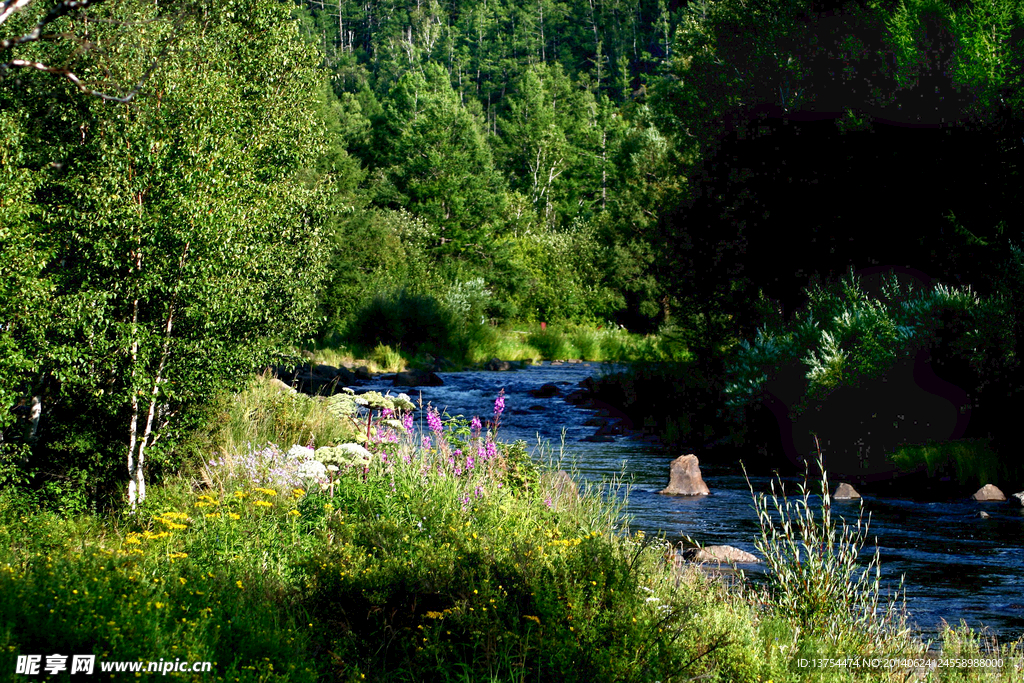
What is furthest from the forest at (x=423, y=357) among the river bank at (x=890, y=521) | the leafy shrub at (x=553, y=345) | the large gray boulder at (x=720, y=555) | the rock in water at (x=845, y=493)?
the leafy shrub at (x=553, y=345)

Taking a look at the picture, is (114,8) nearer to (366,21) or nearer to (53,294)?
(53,294)

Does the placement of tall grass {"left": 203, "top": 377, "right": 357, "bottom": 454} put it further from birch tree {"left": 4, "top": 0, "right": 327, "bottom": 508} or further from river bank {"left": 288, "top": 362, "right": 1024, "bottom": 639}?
river bank {"left": 288, "top": 362, "right": 1024, "bottom": 639}

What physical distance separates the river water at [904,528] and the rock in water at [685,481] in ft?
0.74

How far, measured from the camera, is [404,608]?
5.66 m

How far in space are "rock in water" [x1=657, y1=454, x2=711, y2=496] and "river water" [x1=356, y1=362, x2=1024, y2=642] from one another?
23 centimetres

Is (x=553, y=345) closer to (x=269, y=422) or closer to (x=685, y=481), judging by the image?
(x=685, y=481)

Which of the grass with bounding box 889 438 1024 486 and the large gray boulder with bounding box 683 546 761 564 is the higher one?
the grass with bounding box 889 438 1024 486

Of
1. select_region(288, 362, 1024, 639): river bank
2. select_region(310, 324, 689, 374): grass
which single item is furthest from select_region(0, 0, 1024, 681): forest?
select_region(288, 362, 1024, 639): river bank

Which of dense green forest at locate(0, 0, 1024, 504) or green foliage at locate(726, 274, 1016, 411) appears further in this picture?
green foliage at locate(726, 274, 1016, 411)

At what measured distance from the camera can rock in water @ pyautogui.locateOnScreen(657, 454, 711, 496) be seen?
45.3ft


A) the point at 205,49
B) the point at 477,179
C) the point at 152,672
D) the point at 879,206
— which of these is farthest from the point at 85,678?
the point at 477,179

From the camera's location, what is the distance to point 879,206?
772 inches

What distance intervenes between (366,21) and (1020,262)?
104 metres

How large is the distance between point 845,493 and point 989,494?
2031 millimetres
